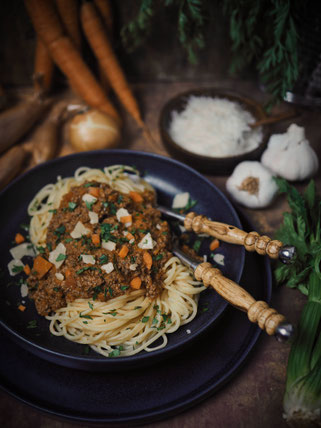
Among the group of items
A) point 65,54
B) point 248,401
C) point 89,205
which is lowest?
point 248,401

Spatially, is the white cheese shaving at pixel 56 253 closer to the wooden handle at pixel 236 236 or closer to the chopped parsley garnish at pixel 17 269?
the chopped parsley garnish at pixel 17 269

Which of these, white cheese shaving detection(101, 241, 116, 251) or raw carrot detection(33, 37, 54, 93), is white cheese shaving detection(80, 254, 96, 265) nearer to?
white cheese shaving detection(101, 241, 116, 251)

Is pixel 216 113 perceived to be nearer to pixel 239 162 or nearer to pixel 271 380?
pixel 239 162

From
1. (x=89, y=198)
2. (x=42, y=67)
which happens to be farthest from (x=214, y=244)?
(x=42, y=67)

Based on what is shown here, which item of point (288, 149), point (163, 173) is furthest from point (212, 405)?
point (288, 149)

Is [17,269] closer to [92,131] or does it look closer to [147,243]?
[147,243]

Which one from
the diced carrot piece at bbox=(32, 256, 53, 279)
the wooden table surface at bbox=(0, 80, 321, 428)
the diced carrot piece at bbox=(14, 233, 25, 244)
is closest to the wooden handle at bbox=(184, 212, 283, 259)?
the wooden table surface at bbox=(0, 80, 321, 428)

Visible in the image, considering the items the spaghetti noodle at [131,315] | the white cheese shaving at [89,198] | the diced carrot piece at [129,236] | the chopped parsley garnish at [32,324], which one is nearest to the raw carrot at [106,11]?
the white cheese shaving at [89,198]
